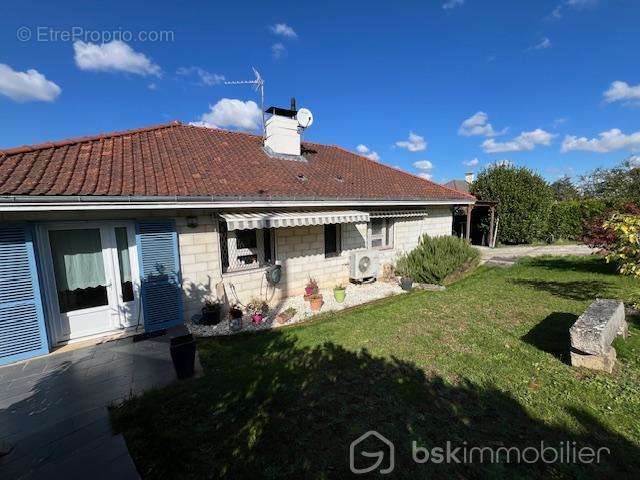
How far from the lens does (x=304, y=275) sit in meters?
15.3

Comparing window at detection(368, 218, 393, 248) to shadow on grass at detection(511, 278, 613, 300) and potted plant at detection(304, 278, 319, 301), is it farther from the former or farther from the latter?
shadow on grass at detection(511, 278, 613, 300)

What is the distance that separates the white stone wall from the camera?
11.5 metres


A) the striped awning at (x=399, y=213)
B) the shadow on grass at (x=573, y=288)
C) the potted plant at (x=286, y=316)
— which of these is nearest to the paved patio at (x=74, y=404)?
the potted plant at (x=286, y=316)

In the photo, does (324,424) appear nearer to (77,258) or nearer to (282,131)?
(77,258)

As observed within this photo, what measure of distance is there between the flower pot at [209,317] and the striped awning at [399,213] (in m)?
10.1

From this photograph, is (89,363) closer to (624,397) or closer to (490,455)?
(490,455)

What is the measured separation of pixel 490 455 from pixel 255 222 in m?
9.53

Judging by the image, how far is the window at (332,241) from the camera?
16530mm

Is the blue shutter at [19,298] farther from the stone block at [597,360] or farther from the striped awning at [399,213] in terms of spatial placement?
the stone block at [597,360]

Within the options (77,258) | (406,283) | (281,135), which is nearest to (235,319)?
(77,258)

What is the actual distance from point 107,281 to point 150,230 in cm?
229

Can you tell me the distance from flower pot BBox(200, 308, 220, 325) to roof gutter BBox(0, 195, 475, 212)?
4018 millimetres

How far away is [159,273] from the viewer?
10.5 meters

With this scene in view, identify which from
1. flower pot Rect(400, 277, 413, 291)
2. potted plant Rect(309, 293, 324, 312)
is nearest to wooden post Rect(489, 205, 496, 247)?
flower pot Rect(400, 277, 413, 291)
